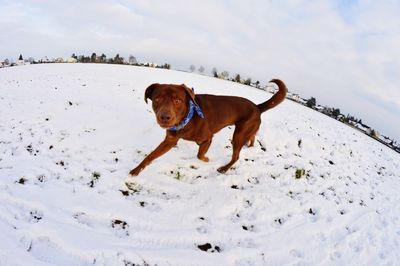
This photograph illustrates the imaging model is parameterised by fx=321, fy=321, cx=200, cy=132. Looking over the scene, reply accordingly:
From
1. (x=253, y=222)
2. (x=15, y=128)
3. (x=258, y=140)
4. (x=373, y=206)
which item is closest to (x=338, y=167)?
(x=373, y=206)

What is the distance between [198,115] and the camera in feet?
16.8

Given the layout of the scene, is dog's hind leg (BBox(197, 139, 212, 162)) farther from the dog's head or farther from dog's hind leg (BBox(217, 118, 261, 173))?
the dog's head

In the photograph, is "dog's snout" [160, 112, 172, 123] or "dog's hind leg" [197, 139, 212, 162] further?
"dog's hind leg" [197, 139, 212, 162]

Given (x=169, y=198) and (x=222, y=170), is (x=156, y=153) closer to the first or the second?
(x=169, y=198)

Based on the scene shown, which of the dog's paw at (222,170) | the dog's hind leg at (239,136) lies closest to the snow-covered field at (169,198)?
the dog's paw at (222,170)

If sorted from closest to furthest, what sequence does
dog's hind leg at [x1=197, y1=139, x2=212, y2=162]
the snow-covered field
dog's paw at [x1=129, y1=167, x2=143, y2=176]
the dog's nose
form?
1. the snow-covered field
2. the dog's nose
3. dog's paw at [x1=129, y1=167, x2=143, y2=176]
4. dog's hind leg at [x1=197, y1=139, x2=212, y2=162]

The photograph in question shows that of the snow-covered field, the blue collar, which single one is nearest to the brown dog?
the blue collar

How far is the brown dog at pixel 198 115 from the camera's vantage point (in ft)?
14.8

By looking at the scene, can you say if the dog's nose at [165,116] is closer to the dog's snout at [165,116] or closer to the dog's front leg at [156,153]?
the dog's snout at [165,116]

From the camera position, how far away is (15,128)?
260 inches

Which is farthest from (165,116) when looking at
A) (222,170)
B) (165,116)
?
(222,170)

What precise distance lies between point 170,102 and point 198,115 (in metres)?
0.78

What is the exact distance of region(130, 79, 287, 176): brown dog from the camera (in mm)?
4496

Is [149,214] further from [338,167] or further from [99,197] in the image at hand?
[338,167]
